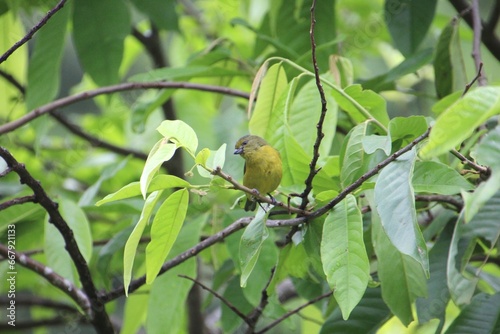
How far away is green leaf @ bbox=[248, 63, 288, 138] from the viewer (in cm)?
192

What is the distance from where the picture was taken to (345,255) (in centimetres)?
148

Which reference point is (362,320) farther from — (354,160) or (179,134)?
(179,134)

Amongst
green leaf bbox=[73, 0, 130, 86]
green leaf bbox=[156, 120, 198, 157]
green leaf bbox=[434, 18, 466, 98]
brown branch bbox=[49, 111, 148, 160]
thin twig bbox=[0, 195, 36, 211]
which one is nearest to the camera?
green leaf bbox=[156, 120, 198, 157]

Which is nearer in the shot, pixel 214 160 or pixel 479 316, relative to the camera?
pixel 214 160

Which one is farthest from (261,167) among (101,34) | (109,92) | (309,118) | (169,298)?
(101,34)

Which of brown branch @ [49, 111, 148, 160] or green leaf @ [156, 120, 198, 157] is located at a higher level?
green leaf @ [156, 120, 198, 157]

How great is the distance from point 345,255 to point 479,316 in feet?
1.98

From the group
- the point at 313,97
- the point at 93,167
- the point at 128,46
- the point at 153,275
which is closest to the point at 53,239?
the point at 153,275

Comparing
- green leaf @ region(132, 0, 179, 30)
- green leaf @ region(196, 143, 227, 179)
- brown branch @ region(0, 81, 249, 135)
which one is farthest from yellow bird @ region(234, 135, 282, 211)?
green leaf @ region(132, 0, 179, 30)

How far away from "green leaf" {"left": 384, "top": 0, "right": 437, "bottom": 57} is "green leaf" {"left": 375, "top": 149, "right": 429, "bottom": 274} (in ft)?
4.36

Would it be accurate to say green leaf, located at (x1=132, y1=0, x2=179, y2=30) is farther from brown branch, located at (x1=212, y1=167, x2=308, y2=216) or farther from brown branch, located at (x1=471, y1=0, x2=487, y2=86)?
brown branch, located at (x1=212, y1=167, x2=308, y2=216)

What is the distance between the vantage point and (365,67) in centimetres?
463

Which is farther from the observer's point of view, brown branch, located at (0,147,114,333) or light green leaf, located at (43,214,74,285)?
light green leaf, located at (43,214,74,285)

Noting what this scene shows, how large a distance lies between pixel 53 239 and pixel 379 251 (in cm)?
101
